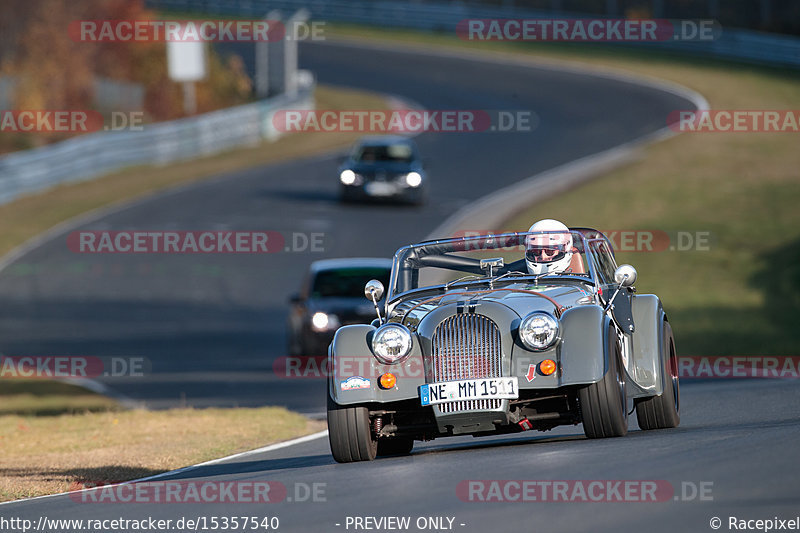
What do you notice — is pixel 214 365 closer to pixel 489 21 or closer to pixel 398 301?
pixel 398 301

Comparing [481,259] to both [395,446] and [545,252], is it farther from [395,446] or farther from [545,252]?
[395,446]

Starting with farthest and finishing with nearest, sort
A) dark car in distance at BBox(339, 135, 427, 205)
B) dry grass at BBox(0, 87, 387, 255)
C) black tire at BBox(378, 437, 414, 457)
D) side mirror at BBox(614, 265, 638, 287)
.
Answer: dark car in distance at BBox(339, 135, 427, 205)
dry grass at BBox(0, 87, 387, 255)
black tire at BBox(378, 437, 414, 457)
side mirror at BBox(614, 265, 638, 287)

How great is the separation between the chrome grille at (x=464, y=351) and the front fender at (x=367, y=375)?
0.46ft

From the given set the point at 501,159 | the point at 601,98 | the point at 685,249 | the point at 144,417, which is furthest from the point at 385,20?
the point at 144,417

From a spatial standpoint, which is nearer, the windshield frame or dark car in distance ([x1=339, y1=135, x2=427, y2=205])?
the windshield frame

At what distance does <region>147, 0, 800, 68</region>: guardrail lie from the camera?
56.0 m

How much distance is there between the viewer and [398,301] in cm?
1091

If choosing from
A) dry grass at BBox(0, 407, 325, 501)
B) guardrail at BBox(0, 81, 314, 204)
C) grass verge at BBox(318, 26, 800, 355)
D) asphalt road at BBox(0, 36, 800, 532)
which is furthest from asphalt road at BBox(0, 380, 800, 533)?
guardrail at BBox(0, 81, 314, 204)

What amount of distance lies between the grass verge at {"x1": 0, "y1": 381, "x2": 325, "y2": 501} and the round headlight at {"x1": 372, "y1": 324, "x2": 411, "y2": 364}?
263 cm

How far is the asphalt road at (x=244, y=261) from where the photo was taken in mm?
21438

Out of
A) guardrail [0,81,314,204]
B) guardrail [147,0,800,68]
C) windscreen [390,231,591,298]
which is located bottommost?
windscreen [390,231,591,298]

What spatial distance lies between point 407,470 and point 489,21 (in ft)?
185

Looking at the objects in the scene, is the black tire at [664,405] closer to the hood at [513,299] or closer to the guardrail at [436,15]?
the hood at [513,299]

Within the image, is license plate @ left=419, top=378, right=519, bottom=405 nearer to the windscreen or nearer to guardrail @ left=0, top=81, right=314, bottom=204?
the windscreen
